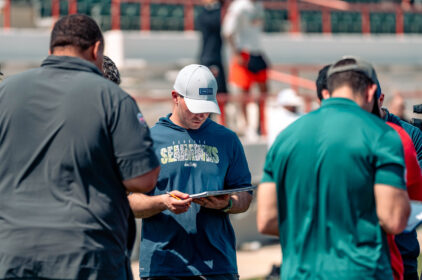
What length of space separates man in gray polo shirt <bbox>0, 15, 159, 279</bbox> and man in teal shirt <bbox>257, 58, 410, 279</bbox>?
2.16 ft

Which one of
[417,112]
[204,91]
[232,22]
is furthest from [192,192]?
[232,22]

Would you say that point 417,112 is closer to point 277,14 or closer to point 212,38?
point 212,38

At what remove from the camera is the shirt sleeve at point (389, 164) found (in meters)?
3.12

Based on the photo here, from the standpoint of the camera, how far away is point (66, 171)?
131 inches

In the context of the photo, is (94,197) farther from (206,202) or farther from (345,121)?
(345,121)

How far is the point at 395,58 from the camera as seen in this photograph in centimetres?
1984

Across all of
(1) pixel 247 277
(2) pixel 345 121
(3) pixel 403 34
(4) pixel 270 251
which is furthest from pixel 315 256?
(3) pixel 403 34

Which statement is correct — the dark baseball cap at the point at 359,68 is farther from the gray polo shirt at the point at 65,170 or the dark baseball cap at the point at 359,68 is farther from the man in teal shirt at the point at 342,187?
the gray polo shirt at the point at 65,170

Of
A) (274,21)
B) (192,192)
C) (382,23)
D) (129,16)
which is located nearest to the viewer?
(192,192)

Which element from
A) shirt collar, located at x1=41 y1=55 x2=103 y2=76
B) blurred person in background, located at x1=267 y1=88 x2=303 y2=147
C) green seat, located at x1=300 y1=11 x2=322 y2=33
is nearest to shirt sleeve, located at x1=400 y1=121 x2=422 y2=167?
shirt collar, located at x1=41 y1=55 x2=103 y2=76

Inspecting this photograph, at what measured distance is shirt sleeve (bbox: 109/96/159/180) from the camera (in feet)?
10.9

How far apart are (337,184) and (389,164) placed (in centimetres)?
23

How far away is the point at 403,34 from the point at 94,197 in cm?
1912

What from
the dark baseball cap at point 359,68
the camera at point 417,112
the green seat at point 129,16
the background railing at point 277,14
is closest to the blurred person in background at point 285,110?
the camera at point 417,112
